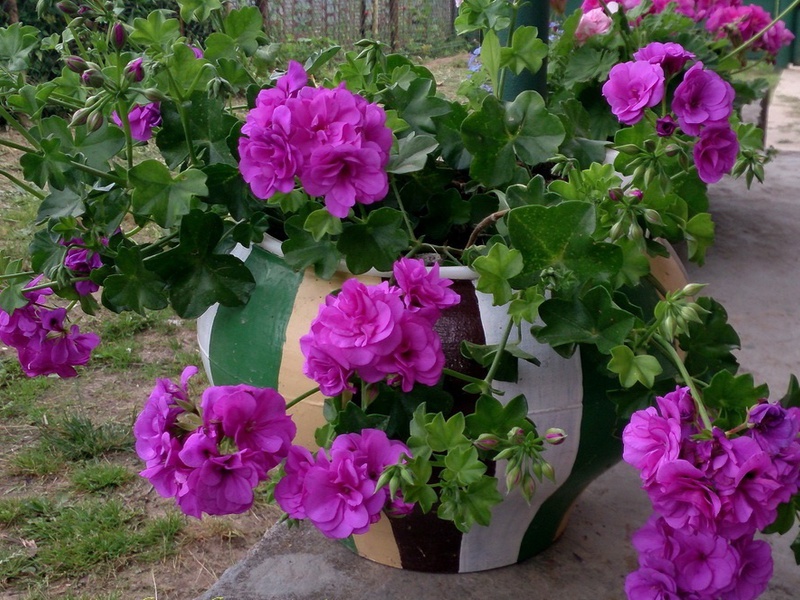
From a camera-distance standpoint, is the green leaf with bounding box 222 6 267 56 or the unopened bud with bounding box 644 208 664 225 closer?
the unopened bud with bounding box 644 208 664 225

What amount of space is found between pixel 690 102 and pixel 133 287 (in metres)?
0.69

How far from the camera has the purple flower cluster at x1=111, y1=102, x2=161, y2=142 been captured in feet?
3.92

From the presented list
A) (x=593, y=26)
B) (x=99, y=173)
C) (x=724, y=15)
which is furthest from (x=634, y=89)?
(x=724, y=15)

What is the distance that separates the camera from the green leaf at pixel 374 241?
1.05 metres

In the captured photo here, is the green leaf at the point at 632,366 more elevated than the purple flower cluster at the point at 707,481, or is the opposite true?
the green leaf at the point at 632,366

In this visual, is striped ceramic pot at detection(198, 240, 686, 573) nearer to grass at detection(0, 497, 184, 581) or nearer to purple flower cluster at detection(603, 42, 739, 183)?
purple flower cluster at detection(603, 42, 739, 183)

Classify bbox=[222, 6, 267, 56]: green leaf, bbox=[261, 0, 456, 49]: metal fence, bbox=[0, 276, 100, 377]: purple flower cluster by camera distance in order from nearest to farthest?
bbox=[0, 276, 100, 377]: purple flower cluster, bbox=[222, 6, 267, 56]: green leaf, bbox=[261, 0, 456, 49]: metal fence

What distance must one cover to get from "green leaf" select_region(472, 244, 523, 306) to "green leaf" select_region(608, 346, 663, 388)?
0.13m

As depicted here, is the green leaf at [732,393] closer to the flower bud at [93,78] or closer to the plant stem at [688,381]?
the plant stem at [688,381]

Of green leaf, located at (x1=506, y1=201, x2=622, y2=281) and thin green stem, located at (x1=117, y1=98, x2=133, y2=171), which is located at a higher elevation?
thin green stem, located at (x1=117, y1=98, x2=133, y2=171)

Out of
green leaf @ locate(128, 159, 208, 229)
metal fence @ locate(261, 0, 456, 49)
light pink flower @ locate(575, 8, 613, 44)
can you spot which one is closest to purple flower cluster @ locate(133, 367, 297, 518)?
green leaf @ locate(128, 159, 208, 229)

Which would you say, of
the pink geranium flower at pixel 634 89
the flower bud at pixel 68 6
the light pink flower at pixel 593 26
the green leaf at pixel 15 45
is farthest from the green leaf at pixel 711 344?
the light pink flower at pixel 593 26

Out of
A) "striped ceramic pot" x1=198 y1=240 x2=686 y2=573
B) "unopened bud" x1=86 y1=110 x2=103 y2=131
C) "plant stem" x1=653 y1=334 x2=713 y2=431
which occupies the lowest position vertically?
"striped ceramic pot" x1=198 y1=240 x2=686 y2=573

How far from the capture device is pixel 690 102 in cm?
108
